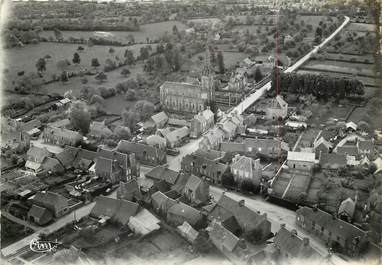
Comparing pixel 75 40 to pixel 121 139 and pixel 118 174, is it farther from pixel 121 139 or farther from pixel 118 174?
pixel 118 174

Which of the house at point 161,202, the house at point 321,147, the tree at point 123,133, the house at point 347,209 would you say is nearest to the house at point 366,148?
the house at point 321,147

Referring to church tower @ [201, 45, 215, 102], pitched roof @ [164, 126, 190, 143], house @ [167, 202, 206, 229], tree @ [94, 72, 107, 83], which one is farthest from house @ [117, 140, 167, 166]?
tree @ [94, 72, 107, 83]

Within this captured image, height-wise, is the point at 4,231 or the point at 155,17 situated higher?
the point at 155,17

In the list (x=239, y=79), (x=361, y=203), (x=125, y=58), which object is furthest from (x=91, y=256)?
(x=125, y=58)

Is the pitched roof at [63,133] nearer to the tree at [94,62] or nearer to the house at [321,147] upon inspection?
the house at [321,147]

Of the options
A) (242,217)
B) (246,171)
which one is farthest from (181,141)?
(242,217)

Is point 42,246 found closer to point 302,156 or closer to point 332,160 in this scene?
point 302,156

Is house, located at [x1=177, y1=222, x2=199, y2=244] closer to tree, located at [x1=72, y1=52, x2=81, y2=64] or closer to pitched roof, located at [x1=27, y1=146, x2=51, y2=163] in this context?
pitched roof, located at [x1=27, y1=146, x2=51, y2=163]
